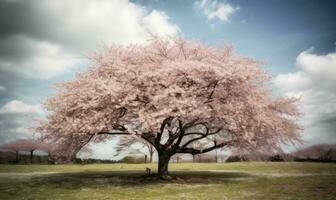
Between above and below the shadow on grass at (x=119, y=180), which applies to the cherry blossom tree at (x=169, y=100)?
above

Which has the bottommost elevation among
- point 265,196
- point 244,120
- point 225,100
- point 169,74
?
point 265,196

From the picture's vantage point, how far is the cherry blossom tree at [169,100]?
2597cm

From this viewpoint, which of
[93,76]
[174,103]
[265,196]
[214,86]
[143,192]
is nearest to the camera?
[265,196]

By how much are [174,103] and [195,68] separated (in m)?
3.22

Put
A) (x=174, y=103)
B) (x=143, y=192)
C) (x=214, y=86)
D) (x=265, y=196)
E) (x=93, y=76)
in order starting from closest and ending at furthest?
1. (x=265, y=196)
2. (x=143, y=192)
3. (x=174, y=103)
4. (x=214, y=86)
5. (x=93, y=76)

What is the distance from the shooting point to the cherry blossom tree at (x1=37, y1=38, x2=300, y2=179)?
25969 mm

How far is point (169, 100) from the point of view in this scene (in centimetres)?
2591

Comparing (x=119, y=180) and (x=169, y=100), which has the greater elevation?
(x=169, y=100)

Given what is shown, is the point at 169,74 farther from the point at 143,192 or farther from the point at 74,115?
the point at 143,192

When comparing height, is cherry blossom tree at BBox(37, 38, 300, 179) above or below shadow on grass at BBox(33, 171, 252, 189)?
above

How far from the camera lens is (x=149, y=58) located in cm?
3055

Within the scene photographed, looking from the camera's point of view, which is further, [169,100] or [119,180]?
[119,180]

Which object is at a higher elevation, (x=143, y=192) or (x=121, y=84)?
(x=121, y=84)

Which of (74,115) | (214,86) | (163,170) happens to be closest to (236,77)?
(214,86)
